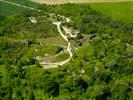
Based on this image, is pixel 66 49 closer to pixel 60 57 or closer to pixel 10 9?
pixel 60 57

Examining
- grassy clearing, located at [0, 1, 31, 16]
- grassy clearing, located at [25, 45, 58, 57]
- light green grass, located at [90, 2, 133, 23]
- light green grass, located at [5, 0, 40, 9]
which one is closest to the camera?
grassy clearing, located at [25, 45, 58, 57]

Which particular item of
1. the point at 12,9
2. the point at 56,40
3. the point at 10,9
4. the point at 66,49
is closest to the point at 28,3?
the point at 12,9

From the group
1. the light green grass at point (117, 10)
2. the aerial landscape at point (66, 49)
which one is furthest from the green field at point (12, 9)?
the light green grass at point (117, 10)

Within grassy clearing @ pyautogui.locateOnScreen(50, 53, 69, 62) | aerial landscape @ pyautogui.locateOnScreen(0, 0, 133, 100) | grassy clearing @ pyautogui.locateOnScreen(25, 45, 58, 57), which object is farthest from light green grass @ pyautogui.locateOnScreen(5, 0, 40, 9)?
grassy clearing @ pyautogui.locateOnScreen(50, 53, 69, 62)

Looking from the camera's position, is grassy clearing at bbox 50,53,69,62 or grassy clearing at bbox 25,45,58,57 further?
grassy clearing at bbox 25,45,58,57


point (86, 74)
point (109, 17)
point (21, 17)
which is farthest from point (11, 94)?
point (109, 17)

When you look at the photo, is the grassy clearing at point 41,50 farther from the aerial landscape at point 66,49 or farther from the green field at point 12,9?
the green field at point 12,9

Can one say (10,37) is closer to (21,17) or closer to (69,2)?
(21,17)

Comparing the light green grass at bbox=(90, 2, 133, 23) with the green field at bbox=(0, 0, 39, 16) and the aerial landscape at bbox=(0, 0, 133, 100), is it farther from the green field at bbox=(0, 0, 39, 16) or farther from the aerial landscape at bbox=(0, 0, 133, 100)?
the green field at bbox=(0, 0, 39, 16)
